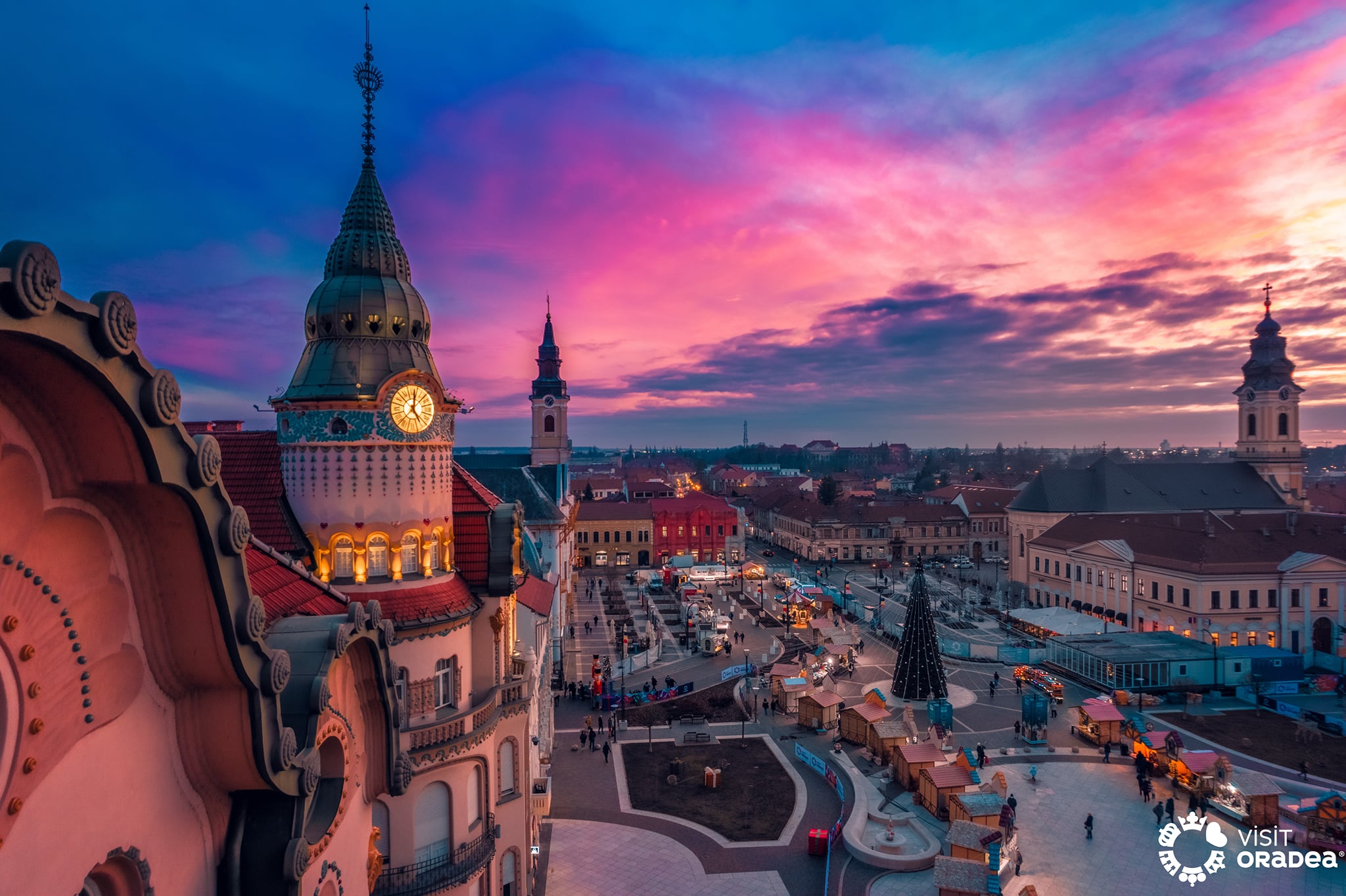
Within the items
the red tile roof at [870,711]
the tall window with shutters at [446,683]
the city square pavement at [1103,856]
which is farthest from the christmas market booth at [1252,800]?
the tall window with shutters at [446,683]

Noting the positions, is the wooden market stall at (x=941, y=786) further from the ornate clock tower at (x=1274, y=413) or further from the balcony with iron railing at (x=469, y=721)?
the ornate clock tower at (x=1274, y=413)

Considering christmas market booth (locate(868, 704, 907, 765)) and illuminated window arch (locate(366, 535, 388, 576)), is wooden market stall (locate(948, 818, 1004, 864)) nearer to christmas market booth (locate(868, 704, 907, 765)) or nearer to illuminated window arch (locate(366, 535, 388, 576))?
christmas market booth (locate(868, 704, 907, 765))

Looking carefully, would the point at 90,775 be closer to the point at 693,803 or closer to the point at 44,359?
the point at 44,359

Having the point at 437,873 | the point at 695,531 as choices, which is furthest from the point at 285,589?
the point at 695,531

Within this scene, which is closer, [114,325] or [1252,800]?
[114,325]

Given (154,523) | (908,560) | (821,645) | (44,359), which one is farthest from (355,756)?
(908,560)

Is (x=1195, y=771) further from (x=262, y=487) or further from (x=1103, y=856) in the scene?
(x=262, y=487)

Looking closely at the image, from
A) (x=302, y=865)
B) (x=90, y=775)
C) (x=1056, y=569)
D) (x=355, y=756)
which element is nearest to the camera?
(x=90, y=775)
